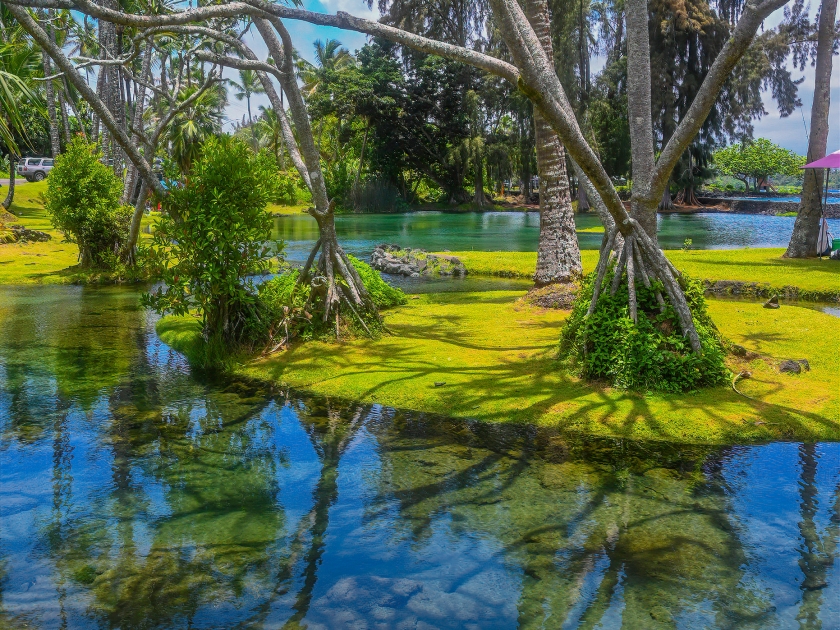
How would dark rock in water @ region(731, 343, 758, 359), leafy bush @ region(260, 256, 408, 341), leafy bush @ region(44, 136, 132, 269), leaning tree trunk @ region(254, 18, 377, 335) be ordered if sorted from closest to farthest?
1. dark rock in water @ region(731, 343, 758, 359)
2. leaning tree trunk @ region(254, 18, 377, 335)
3. leafy bush @ region(260, 256, 408, 341)
4. leafy bush @ region(44, 136, 132, 269)

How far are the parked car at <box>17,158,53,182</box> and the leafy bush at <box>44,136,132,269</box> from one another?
36.0 metres

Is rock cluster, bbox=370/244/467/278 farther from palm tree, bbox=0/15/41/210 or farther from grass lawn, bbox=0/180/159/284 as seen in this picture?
palm tree, bbox=0/15/41/210

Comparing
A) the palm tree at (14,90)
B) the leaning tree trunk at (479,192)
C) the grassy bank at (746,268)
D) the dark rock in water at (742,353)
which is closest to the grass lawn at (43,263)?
the palm tree at (14,90)

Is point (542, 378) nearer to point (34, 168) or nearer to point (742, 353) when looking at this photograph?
point (742, 353)

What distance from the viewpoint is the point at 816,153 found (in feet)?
65.3

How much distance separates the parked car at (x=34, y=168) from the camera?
5197 cm

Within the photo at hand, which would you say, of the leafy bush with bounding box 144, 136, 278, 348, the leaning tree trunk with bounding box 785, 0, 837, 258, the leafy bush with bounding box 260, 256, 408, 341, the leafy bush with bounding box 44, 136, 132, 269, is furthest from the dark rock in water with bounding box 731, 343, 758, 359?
the leafy bush with bounding box 44, 136, 132, 269

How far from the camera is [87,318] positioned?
47.5 feet

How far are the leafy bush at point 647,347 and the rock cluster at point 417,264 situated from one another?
41.8ft

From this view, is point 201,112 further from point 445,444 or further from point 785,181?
point 785,181

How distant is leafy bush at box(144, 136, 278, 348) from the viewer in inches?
401

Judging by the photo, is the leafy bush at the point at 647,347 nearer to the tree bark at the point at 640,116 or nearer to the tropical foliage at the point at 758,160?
the tree bark at the point at 640,116

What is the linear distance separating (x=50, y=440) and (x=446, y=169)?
198ft

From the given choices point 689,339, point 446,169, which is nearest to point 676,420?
point 689,339
